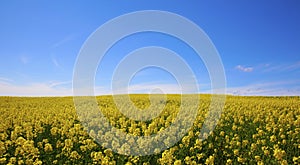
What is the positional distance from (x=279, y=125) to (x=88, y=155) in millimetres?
7362

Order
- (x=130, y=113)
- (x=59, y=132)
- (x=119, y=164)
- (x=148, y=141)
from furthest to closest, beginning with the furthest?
(x=130, y=113)
(x=59, y=132)
(x=148, y=141)
(x=119, y=164)

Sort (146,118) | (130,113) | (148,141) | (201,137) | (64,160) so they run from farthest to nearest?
(130,113), (146,118), (201,137), (148,141), (64,160)

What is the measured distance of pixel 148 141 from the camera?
934 centimetres

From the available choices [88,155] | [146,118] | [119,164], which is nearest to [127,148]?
[119,164]

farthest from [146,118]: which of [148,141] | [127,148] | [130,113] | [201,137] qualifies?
[127,148]

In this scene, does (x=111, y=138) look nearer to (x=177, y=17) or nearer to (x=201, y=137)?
(x=201, y=137)

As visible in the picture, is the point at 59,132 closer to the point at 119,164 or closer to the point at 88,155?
the point at 88,155

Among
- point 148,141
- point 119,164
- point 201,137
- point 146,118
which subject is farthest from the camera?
point 146,118

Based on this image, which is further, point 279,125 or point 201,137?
point 279,125

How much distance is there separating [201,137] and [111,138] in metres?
3.09

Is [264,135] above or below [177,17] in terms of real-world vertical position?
below

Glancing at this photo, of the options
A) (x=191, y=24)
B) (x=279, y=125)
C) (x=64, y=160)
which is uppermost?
(x=191, y=24)

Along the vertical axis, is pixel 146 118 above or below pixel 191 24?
below

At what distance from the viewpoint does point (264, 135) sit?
11219 millimetres
